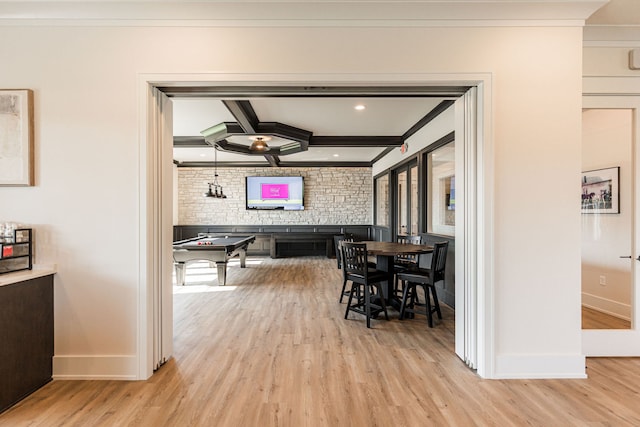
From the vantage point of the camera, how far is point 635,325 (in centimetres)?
262

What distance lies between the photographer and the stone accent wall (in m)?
9.01

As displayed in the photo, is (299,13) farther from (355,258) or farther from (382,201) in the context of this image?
(382,201)

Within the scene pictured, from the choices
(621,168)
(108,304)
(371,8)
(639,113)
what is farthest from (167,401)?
(639,113)

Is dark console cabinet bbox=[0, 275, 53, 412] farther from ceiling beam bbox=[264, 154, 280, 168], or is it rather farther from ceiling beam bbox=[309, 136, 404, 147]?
ceiling beam bbox=[264, 154, 280, 168]

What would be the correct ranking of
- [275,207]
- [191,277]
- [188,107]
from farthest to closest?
[275,207]
[191,277]
[188,107]

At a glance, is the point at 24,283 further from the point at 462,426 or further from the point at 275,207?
the point at 275,207

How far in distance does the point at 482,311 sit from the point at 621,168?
6.31 feet

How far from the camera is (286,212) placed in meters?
9.01

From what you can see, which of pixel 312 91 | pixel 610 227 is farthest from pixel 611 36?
pixel 312 91

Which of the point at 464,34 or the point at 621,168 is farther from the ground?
the point at 464,34

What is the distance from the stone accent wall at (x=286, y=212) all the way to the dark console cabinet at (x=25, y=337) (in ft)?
22.4

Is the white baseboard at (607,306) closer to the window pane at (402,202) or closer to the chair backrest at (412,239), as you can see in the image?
the chair backrest at (412,239)

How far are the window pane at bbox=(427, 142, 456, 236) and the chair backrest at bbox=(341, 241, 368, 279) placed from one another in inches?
64.6

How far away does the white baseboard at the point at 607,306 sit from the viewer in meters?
2.71
